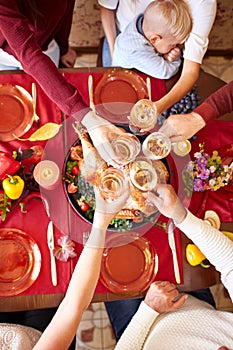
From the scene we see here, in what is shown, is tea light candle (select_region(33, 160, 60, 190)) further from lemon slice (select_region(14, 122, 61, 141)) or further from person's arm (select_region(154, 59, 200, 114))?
person's arm (select_region(154, 59, 200, 114))

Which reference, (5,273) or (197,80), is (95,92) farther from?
(5,273)

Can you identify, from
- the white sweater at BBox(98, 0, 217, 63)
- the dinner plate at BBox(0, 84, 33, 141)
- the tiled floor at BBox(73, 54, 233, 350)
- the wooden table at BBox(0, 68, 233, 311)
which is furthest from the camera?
the tiled floor at BBox(73, 54, 233, 350)

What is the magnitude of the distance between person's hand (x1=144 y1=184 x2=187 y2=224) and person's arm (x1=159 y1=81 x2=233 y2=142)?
0.19 meters

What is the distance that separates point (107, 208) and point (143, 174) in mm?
136

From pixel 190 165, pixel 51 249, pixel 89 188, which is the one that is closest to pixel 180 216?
pixel 190 165

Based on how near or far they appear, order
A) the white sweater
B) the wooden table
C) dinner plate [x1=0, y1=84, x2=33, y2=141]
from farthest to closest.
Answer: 1. the white sweater
2. dinner plate [x1=0, y1=84, x2=33, y2=141]
3. the wooden table

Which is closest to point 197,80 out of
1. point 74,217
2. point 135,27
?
point 135,27

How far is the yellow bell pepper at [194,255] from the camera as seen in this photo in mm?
1317

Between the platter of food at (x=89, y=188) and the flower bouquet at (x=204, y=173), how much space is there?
7cm

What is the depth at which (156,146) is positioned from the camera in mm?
1276

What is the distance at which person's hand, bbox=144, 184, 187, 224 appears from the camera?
4.13ft

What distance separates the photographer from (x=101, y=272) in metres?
1.29

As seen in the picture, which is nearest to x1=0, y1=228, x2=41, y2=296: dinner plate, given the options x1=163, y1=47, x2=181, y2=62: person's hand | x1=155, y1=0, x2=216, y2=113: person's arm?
x1=155, y1=0, x2=216, y2=113: person's arm

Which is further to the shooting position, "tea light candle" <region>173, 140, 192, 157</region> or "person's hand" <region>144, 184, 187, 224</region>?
"tea light candle" <region>173, 140, 192, 157</region>
